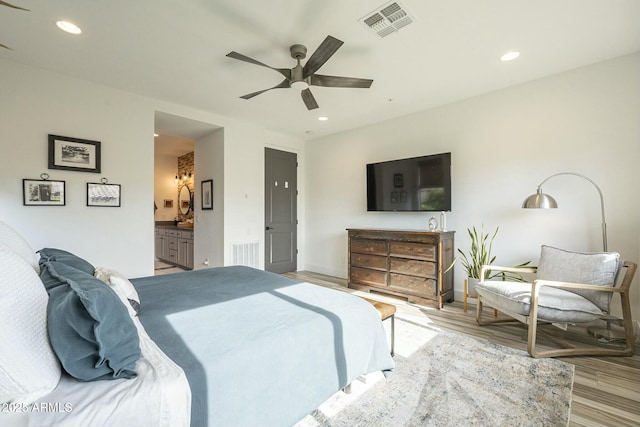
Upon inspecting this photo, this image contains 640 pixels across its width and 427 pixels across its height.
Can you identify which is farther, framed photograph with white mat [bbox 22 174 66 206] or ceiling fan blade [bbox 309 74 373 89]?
framed photograph with white mat [bbox 22 174 66 206]

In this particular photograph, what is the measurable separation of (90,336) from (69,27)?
2752 mm

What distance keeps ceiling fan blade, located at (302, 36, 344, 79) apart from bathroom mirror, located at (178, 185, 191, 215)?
18.6ft

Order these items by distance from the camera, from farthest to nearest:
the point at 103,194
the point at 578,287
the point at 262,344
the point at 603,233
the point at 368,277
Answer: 1. the point at 368,277
2. the point at 103,194
3. the point at 603,233
4. the point at 578,287
5. the point at 262,344

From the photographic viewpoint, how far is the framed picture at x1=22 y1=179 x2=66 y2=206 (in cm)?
290

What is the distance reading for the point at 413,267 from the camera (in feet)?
12.1

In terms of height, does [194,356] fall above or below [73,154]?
below

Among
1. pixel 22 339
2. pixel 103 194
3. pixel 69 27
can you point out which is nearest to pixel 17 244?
pixel 22 339

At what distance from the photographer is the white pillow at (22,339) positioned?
0.76 meters

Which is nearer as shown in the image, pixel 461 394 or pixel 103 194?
pixel 461 394

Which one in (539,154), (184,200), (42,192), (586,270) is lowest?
(586,270)

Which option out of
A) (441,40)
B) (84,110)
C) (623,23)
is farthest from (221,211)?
(623,23)

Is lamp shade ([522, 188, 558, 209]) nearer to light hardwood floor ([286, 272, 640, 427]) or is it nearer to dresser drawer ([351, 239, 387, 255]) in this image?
light hardwood floor ([286, 272, 640, 427])

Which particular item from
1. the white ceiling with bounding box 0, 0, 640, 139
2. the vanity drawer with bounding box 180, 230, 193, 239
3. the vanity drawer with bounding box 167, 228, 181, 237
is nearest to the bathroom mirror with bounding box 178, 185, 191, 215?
the vanity drawer with bounding box 167, 228, 181, 237

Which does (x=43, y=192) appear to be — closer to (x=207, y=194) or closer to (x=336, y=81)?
(x=207, y=194)
